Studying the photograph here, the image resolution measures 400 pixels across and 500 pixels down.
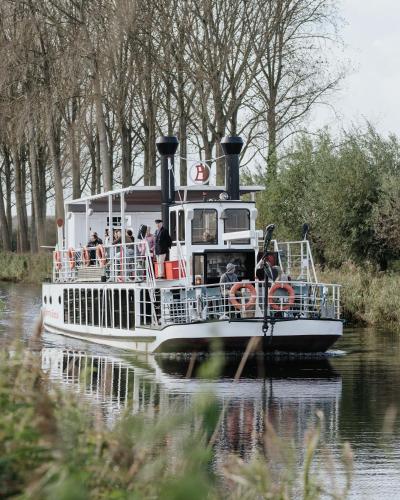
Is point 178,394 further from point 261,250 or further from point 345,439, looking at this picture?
point 261,250

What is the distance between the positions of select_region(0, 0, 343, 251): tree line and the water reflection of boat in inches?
714

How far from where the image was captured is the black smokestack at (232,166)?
31406 millimetres

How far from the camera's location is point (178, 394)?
21047 millimetres

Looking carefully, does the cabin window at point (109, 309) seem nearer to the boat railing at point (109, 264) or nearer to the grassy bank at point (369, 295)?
the boat railing at point (109, 264)

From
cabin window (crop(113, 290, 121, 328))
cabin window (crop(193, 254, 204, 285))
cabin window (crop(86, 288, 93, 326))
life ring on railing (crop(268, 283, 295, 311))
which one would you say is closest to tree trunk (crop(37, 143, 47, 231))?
cabin window (crop(86, 288, 93, 326))

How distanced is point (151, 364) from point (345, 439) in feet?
34.1

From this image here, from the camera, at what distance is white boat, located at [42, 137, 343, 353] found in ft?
86.2

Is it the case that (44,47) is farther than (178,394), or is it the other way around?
(44,47)

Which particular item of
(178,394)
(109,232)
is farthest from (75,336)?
(178,394)

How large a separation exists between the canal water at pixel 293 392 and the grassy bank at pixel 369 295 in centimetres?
133

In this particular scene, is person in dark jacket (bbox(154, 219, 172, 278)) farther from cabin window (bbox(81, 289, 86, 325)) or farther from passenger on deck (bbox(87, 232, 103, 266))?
cabin window (bbox(81, 289, 86, 325))

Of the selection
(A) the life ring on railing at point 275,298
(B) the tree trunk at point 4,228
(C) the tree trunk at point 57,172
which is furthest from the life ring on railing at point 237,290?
(B) the tree trunk at point 4,228

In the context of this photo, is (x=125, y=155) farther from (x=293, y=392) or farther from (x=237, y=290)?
(x=293, y=392)

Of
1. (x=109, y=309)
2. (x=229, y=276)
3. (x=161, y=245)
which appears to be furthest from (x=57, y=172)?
(x=229, y=276)
